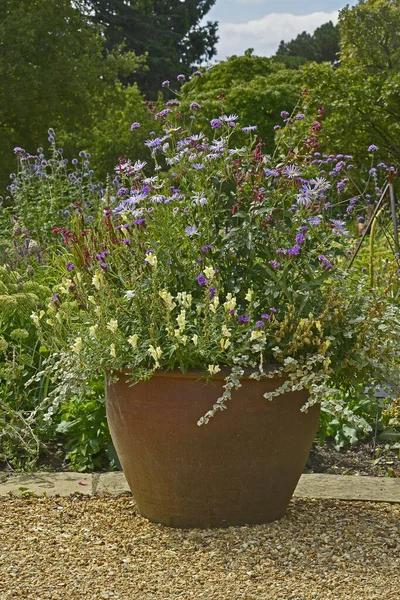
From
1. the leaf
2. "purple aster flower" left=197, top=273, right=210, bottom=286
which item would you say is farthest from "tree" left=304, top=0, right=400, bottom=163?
"purple aster flower" left=197, top=273, right=210, bottom=286

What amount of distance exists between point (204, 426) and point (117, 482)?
35.5 inches

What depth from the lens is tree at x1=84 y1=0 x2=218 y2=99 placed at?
27.4 meters

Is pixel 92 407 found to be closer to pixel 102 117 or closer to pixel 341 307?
pixel 341 307

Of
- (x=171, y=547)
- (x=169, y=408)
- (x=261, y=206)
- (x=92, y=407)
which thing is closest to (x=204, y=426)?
(x=169, y=408)

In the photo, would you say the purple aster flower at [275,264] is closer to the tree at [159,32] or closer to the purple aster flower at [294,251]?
the purple aster flower at [294,251]

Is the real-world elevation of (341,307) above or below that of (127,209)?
below

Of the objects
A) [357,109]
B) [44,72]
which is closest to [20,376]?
Result: [357,109]

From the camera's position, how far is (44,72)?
16.7 meters

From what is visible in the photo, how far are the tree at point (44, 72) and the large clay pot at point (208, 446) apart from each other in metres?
14.5

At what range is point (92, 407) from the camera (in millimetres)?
4102

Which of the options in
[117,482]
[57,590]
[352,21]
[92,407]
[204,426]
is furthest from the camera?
[352,21]

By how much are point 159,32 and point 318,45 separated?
10.6 meters

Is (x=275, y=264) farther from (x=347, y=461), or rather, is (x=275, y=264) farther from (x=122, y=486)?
(x=347, y=461)

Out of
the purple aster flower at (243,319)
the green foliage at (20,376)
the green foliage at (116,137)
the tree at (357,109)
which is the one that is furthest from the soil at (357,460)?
the green foliage at (116,137)
